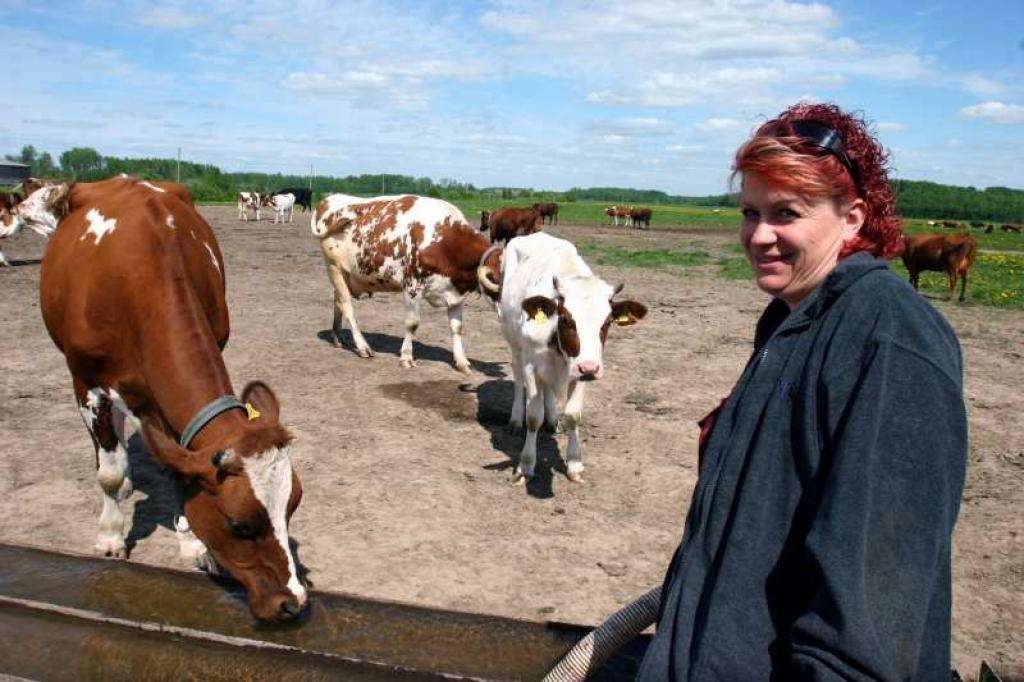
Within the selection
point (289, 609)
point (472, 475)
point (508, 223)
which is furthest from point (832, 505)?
point (508, 223)

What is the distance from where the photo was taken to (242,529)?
3133mm

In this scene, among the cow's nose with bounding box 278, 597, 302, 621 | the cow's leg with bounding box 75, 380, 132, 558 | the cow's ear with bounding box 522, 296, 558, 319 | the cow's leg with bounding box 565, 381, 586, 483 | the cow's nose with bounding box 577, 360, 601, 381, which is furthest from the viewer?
the cow's leg with bounding box 565, 381, 586, 483

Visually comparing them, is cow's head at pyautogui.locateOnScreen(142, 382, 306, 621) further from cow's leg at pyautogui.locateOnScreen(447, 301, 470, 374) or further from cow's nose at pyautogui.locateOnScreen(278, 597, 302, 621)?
cow's leg at pyautogui.locateOnScreen(447, 301, 470, 374)

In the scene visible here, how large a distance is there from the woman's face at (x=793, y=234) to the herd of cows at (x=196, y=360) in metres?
2.27

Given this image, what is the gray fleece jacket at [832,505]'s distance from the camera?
1206mm

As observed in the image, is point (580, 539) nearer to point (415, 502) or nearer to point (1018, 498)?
point (415, 502)

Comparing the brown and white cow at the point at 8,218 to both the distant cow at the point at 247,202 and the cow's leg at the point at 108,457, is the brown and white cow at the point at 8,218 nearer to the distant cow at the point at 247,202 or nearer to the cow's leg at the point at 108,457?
the cow's leg at the point at 108,457

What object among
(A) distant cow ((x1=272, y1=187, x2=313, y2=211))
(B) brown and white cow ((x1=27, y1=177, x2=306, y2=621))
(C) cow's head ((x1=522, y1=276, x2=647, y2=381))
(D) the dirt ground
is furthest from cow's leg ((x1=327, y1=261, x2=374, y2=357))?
(A) distant cow ((x1=272, y1=187, x2=313, y2=211))

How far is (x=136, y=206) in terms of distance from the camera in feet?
14.7

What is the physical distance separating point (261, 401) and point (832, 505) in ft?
9.48

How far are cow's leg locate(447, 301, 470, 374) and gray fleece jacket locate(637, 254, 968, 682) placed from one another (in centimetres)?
806

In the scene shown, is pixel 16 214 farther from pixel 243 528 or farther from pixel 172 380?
pixel 243 528

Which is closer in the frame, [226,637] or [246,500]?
[226,637]

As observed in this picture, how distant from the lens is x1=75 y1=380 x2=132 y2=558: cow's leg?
439 centimetres
